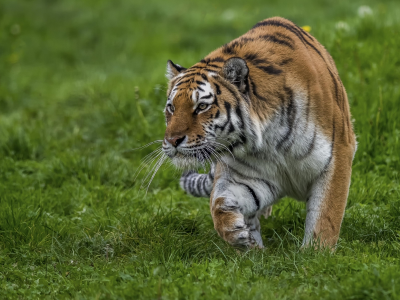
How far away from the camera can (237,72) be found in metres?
3.70

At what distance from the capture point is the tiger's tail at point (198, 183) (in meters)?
4.64

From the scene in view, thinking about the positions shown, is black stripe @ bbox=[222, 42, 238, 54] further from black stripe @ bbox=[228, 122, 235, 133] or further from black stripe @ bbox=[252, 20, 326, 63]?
black stripe @ bbox=[228, 122, 235, 133]

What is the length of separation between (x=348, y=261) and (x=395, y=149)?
88.8 inches

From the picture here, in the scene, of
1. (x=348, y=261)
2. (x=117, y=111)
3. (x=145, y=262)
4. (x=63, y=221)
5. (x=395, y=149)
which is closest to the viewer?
(x=348, y=261)

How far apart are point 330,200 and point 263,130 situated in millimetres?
653

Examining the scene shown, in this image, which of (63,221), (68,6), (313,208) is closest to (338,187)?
(313,208)

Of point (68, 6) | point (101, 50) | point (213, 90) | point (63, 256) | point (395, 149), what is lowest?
point (63, 256)

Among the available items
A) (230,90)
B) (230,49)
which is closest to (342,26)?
(230,49)

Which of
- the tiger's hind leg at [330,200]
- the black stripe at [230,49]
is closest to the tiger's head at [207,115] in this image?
the black stripe at [230,49]

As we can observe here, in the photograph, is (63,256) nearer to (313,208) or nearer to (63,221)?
(63,221)

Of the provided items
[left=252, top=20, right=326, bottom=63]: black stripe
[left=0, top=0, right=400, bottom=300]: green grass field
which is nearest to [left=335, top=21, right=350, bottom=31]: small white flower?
[left=0, top=0, right=400, bottom=300]: green grass field

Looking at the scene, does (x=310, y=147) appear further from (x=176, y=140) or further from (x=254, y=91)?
(x=176, y=140)

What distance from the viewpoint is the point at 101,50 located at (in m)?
11.4

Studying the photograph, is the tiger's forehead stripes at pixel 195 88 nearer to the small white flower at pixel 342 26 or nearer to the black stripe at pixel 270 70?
the black stripe at pixel 270 70
